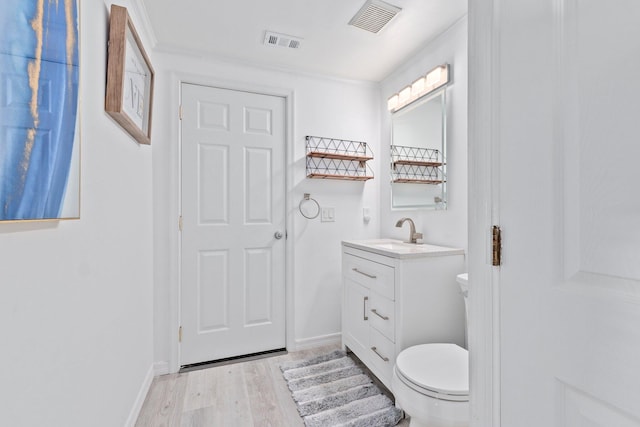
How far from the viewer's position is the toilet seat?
1159 mm

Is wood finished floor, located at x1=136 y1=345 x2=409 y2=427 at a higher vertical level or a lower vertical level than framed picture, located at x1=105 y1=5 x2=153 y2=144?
lower

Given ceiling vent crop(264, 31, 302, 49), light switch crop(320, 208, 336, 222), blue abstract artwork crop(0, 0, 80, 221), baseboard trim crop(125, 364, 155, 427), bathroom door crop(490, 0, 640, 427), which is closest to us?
bathroom door crop(490, 0, 640, 427)

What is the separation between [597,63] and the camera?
0.49 meters

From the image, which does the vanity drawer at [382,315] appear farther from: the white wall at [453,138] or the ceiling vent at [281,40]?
the ceiling vent at [281,40]

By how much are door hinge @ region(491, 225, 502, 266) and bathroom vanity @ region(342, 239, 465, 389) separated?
0.96m

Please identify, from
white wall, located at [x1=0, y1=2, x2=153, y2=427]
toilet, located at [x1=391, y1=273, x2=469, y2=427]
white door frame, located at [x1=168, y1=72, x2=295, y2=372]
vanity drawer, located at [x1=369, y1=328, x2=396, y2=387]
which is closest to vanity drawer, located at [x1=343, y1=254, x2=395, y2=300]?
vanity drawer, located at [x1=369, y1=328, x2=396, y2=387]

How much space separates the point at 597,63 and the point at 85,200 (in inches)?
56.3

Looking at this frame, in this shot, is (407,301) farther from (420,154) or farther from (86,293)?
(86,293)

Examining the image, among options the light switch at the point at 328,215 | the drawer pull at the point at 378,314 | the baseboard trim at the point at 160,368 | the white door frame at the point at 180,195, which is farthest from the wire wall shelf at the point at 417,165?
the baseboard trim at the point at 160,368

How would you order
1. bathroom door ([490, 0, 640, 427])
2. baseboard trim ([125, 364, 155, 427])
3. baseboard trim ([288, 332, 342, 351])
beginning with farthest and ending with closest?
baseboard trim ([288, 332, 342, 351]) < baseboard trim ([125, 364, 155, 427]) < bathroom door ([490, 0, 640, 427])

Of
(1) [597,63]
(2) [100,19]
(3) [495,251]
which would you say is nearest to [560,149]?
(1) [597,63]

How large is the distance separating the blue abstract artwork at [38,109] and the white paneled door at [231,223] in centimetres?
132

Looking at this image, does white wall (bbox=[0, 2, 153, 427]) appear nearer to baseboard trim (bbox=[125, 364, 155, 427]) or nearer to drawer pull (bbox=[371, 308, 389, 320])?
baseboard trim (bbox=[125, 364, 155, 427])

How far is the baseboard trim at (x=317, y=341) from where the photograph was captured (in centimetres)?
242
